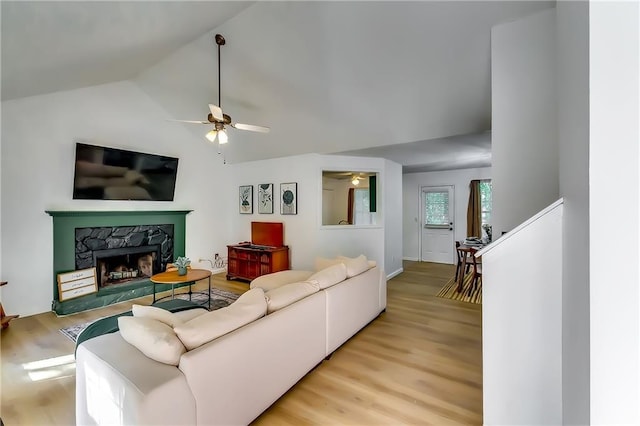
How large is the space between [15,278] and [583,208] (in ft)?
17.6

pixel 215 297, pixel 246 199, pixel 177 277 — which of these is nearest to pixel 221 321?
pixel 177 277

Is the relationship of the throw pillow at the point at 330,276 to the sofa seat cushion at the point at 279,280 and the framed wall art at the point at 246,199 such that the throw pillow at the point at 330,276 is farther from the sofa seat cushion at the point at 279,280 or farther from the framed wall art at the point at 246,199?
A: the framed wall art at the point at 246,199

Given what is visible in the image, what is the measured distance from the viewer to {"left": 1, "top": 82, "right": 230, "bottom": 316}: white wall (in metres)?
3.37

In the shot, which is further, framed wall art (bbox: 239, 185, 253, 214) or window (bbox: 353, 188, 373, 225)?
framed wall art (bbox: 239, 185, 253, 214)

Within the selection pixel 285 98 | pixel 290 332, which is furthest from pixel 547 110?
pixel 285 98

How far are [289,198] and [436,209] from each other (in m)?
3.93

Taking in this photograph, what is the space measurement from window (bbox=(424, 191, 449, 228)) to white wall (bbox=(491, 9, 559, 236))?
4.74 m

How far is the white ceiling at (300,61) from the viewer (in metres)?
2.21

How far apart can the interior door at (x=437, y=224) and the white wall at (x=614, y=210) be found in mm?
6291

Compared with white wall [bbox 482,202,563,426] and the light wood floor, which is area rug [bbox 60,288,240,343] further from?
white wall [bbox 482,202,563,426]

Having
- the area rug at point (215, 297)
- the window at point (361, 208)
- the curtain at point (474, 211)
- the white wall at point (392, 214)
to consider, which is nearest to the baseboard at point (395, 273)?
the white wall at point (392, 214)

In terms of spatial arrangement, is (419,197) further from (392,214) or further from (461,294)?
(461,294)

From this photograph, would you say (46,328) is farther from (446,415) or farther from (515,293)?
(515,293)

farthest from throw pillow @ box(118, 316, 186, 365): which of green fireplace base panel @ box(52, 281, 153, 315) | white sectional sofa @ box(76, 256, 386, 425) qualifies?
green fireplace base panel @ box(52, 281, 153, 315)
